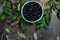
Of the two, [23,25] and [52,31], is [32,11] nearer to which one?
[23,25]

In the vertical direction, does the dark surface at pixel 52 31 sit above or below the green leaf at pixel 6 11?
below

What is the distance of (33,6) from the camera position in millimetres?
2164

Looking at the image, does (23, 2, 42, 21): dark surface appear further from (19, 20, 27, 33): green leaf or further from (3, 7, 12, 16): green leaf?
(3, 7, 12, 16): green leaf

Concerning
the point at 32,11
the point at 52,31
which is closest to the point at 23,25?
the point at 32,11

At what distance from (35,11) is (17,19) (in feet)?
0.72

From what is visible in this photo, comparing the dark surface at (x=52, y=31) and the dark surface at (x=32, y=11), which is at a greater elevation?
the dark surface at (x=32, y=11)

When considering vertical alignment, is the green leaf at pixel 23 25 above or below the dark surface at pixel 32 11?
below

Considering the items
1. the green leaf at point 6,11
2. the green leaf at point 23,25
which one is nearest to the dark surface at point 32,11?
the green leaf at point 23,25

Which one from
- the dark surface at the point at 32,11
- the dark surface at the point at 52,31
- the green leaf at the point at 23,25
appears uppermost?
the dark surface at the point at 32,11

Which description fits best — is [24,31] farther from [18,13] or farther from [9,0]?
[9,0]

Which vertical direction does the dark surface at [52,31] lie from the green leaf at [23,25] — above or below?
below

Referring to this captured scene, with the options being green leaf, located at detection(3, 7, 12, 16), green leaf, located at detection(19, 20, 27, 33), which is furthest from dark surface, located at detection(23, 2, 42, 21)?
green leaf, located at detection(3, 7, 12, 16)

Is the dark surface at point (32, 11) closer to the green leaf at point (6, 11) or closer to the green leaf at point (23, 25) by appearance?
the green leaf at point (23, 25)

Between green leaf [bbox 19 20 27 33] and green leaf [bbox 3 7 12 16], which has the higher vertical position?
green leaf [bbox 3 7 12 16]
